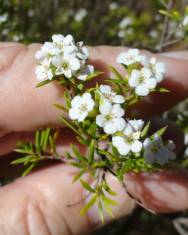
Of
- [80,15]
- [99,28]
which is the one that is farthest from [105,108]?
[80,15]

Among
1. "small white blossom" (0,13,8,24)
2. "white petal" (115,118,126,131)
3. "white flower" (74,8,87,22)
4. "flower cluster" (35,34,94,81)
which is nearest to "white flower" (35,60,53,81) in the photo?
"flower cluster" (35,34,94,81)

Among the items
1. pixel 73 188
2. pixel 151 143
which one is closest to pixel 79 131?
pixel 151 143

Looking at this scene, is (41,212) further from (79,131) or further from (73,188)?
(79,131)

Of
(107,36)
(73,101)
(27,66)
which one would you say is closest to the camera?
(73,101)

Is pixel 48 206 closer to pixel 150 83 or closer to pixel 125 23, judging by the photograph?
pixel 150 83

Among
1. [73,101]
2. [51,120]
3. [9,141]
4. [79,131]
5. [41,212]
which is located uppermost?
[73,101]

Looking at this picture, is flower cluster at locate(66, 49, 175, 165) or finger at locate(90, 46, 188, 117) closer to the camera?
flower cluster at locate(66, 49, 175, 165)

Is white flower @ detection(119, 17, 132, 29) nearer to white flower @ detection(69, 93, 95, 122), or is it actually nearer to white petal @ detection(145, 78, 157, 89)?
white petal @ detection(145, 78, 157, 89)
